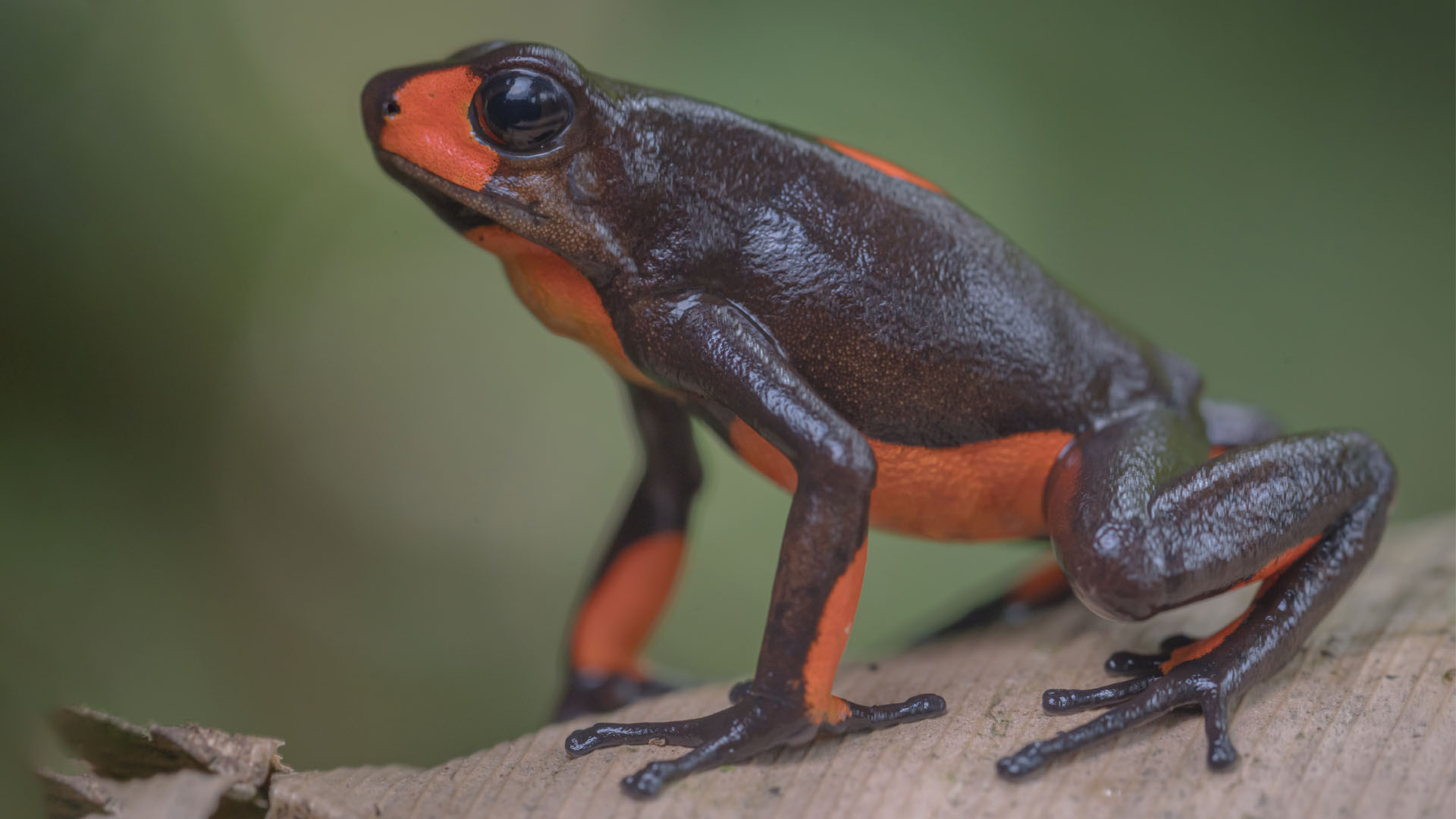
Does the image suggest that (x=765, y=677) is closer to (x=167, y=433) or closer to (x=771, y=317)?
(x=771, y=317)

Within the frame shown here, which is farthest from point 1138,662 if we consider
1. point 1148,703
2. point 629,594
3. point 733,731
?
point 629,594

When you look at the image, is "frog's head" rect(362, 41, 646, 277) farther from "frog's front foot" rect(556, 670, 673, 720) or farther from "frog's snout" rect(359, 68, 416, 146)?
"frog's front foot" rect(556, 670, 673, 720)

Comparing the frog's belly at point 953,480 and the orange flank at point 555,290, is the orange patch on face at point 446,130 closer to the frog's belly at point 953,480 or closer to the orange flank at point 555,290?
the orange flank at point 555,290

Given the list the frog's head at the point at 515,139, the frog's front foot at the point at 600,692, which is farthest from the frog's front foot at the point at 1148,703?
the frog's front foot at the point at 600,692

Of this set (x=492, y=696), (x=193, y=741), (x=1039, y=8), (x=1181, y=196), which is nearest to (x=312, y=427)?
(x=492, y=696)

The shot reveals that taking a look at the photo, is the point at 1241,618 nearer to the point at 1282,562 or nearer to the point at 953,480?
the point at 1282,562

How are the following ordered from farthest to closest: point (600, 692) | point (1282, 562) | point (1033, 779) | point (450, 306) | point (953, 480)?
1. point (450, 306)
2. point (600, 692)
3. point (953, 480)
4. point (1282, 562)
5. point (1033, 779)
